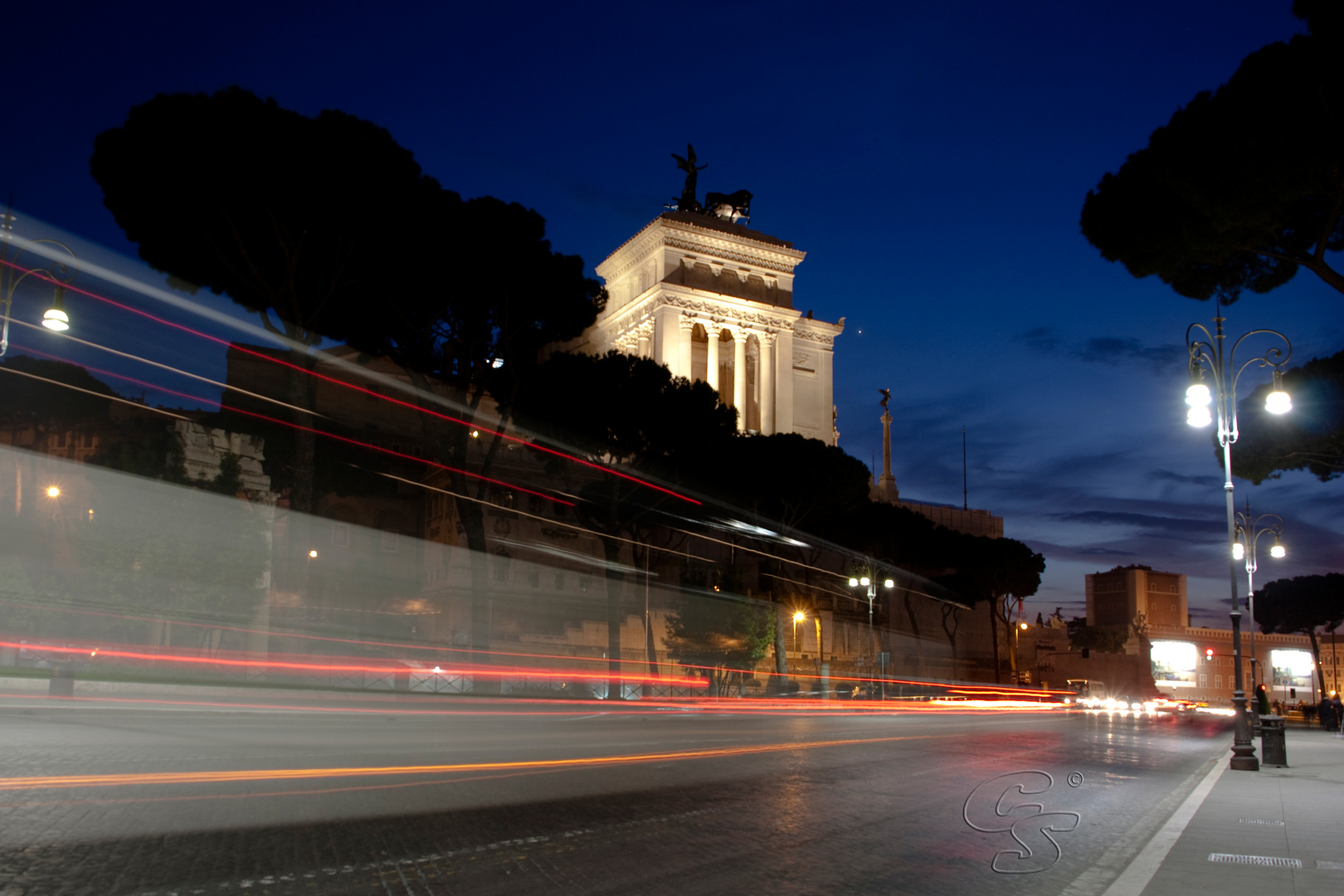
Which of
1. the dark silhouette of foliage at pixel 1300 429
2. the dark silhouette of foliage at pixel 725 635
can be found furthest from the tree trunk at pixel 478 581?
the dark silhouette of foliage at pixel 1300 429

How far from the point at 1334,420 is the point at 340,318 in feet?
73.6

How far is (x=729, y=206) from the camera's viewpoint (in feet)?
210

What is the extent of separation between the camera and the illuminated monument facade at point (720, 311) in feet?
192

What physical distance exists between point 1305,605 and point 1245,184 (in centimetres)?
5837

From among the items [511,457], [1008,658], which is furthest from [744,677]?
[1008,658]

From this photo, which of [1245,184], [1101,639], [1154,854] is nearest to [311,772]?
[1154,854]

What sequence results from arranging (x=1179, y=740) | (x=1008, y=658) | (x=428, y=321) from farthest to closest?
(x=1008, y=658)
(x=428, y=321)
(x=1179, y=740)

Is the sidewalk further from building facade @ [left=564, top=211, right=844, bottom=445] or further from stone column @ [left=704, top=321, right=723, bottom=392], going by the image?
stone column @ [left=704, top=321, right=723, bottom=392]

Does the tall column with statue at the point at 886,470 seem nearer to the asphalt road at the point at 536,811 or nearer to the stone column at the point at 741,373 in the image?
the stone column at the point at 741,373

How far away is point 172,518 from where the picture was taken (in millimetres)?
25109

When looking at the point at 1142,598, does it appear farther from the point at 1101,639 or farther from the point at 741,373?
the point at 741,373

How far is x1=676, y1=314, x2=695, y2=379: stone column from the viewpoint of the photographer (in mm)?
57531

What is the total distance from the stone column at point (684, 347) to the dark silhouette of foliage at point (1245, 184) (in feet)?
131

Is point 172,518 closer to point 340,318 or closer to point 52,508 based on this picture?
point 340,318
